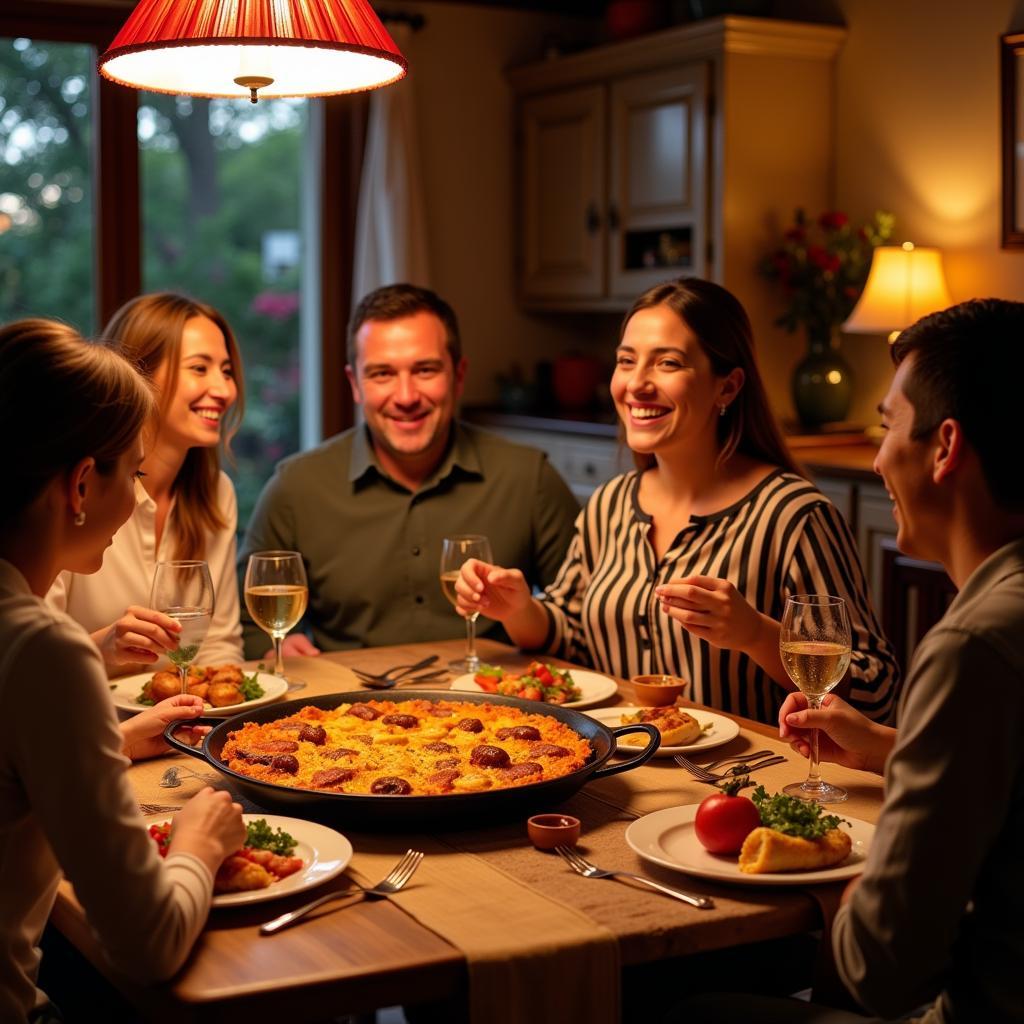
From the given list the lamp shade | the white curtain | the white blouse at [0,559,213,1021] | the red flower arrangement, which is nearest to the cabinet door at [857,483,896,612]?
the lamp shade

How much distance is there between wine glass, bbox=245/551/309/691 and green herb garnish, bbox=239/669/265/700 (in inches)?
4.4

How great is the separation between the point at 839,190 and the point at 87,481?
13.8 feet

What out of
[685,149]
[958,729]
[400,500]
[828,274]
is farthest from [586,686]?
[685,149]

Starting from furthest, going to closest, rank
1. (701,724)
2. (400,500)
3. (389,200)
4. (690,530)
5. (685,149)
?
1. (389,200)
2. (685,149)
3. (400,500)
4. (690,530)
5. (701,724)

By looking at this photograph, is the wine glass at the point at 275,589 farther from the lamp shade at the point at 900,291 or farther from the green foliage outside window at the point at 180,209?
the lamp shade at the point at 900,291

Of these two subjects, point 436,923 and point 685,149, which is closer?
point 436,923

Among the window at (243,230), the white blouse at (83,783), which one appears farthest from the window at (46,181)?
the white blouse at (83,783)

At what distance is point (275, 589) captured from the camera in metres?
2.28

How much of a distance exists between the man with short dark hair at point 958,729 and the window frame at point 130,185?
385cm

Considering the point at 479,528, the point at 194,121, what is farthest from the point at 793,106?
the point at 479,528

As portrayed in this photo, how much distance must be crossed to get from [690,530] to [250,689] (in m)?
0.86

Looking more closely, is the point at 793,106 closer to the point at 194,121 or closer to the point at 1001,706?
the point at 194,121

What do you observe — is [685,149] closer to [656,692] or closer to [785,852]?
[656,692]

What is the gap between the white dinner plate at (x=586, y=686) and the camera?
221 cm
